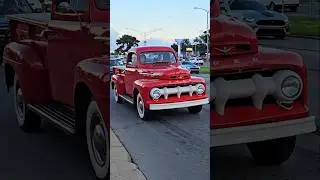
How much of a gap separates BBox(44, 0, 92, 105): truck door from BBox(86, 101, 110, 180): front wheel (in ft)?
0.80

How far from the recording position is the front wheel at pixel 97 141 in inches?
116

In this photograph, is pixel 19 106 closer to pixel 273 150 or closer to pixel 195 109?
pixel 195 109

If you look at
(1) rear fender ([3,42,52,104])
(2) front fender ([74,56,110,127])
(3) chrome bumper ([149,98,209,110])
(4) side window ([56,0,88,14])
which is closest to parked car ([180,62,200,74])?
(3) chrome bumper ([149,98,209,110])

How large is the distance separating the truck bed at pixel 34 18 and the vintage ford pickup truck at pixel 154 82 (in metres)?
0.84

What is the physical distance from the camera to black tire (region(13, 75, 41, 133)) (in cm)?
355

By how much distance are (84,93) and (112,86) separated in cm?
34

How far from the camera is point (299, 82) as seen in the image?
3336 mm

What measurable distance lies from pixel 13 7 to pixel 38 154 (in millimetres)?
834

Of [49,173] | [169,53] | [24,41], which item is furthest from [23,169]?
[169,53]

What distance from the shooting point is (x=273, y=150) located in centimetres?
370

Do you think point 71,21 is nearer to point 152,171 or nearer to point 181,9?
point 181,9

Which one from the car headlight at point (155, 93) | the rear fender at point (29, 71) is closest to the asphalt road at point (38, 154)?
the rear fender at point (29, 71)

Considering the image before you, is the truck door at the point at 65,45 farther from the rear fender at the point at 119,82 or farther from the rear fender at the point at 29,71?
the rear fender at the point at 119,82

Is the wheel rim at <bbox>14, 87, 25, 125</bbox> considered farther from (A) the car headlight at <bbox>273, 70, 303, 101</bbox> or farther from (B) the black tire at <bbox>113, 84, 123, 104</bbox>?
(A) the car headlight at <bbox>273, 70, 303, 101</bbox>
